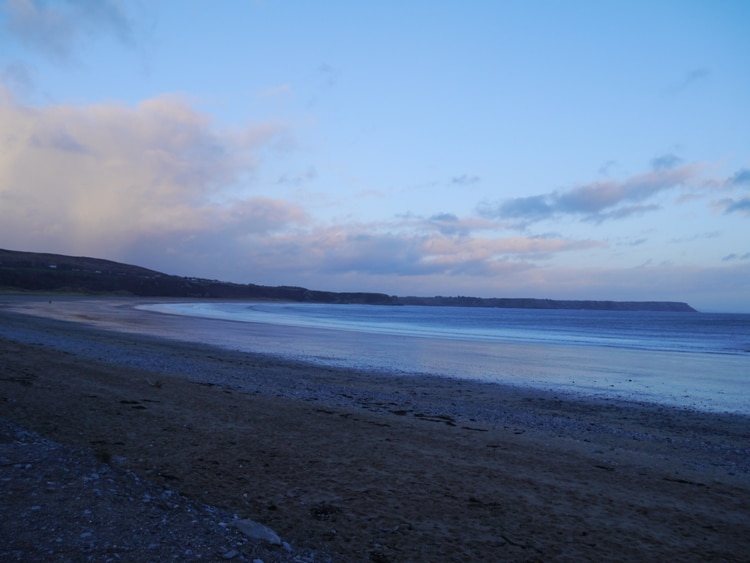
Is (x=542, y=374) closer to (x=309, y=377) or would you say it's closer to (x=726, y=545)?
(x=309, y=377)

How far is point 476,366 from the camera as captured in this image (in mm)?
22062

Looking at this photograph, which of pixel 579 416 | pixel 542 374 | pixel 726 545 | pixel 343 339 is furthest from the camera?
pixel 343 339

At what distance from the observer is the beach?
5.33 m

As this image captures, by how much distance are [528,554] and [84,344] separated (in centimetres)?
1981

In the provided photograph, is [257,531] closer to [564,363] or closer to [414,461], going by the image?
[414,461]

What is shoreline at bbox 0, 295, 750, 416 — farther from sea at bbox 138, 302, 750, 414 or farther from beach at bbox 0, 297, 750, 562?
beach at bbox 0, 297, 750, 562

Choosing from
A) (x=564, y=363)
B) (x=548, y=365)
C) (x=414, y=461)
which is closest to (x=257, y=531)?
(x=414, y=461)

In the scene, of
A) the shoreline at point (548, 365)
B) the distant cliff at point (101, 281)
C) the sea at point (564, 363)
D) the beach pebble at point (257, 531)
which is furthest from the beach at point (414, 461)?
the distant cliff at point (101, 281)

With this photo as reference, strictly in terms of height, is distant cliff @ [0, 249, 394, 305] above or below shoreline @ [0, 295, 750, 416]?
above

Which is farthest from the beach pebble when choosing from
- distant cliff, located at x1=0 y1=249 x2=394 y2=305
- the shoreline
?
distant cliff, located at x1=0 y1=249 x2=394 y2=305

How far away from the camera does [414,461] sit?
25.1 feet

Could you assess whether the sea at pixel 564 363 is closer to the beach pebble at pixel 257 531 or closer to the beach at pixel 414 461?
the beach at pixel 414 461

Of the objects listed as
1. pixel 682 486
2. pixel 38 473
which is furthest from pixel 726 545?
pixel 38 473

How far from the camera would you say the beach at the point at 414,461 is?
210 inches
